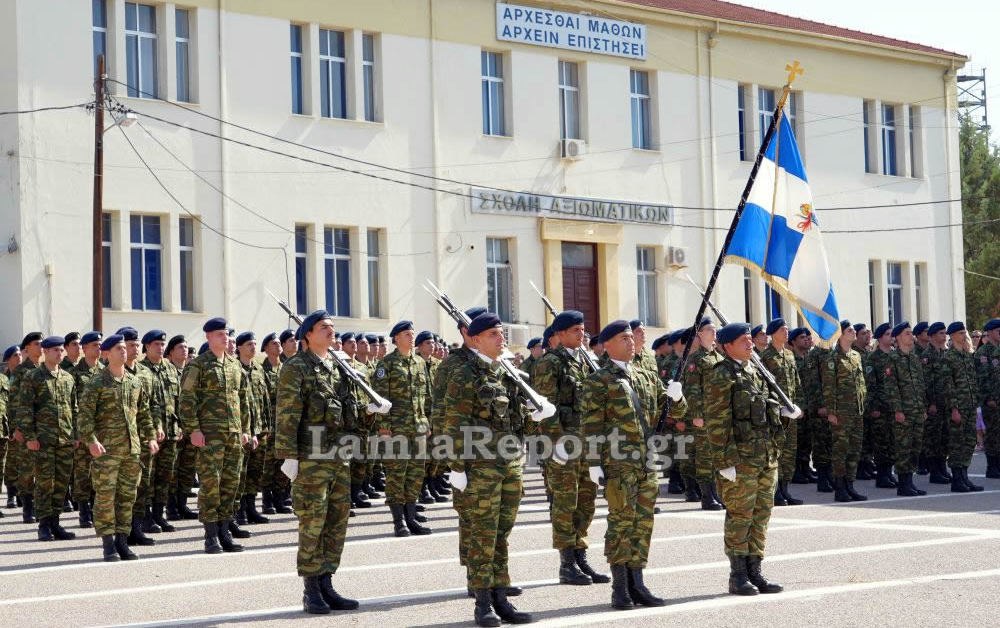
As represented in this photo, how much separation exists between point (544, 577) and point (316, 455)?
7.07 feet

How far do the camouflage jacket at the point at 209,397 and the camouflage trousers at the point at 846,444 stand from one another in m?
7.23

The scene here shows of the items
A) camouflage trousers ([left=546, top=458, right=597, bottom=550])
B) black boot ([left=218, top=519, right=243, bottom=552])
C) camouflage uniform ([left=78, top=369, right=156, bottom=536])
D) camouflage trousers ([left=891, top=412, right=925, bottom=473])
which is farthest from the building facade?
camouflage trousers ([left=546, top=458, right=597, bottom=550])

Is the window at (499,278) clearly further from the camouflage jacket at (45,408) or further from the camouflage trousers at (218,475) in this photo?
the camouflage trousers at (218,475)

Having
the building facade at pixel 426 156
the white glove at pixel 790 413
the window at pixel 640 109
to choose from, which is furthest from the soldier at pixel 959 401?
the window at pixel 640 109

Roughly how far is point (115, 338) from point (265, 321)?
13368mm

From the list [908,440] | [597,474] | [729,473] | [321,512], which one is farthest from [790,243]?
[321,512]

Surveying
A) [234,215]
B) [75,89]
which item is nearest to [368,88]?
[234,215]

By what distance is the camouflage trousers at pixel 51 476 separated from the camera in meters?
14.6

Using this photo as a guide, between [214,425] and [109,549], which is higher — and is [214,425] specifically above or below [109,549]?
above

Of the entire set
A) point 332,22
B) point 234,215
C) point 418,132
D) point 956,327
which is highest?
point 332,22

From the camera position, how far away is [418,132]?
2878 centimetres

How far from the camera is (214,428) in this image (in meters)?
13.0

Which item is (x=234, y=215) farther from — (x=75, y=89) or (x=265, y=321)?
(x=75, y=89)

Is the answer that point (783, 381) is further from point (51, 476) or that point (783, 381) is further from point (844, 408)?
point (51, 476)
